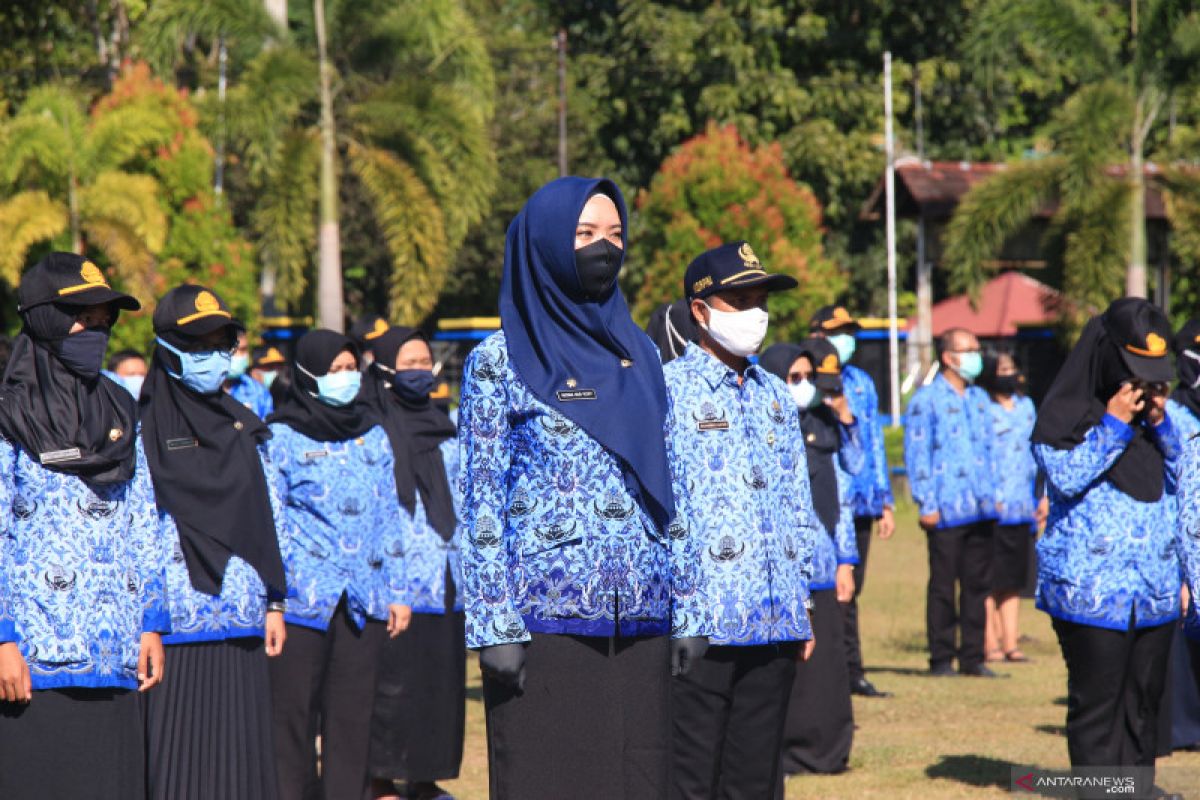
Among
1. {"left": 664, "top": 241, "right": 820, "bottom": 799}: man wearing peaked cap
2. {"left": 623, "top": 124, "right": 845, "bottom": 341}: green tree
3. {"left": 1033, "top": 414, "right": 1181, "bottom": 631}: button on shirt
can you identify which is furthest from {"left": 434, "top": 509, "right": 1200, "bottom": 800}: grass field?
{"left": 623, "top": 124, "right": 845, "bottom": 341}: green tree

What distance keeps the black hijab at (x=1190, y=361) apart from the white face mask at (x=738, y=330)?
244 cm

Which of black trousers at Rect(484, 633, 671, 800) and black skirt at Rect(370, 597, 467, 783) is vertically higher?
black trousers at Rect(484, 633, 671, 800)

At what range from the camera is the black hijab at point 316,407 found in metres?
7.45

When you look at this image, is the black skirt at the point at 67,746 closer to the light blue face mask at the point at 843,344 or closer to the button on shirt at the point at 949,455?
the light blue face mask at the point at 843,344

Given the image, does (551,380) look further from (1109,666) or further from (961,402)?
(961,402)

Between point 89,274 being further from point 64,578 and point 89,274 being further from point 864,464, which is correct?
point 864,464

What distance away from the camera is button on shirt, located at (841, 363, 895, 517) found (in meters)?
10.9

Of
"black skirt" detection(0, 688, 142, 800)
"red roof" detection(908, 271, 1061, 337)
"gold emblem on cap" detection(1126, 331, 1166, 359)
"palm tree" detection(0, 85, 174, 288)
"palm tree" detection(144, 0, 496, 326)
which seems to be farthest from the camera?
"red roof" detection(908, 271, 1061, 337)

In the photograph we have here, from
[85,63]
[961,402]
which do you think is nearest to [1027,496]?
[961,402]

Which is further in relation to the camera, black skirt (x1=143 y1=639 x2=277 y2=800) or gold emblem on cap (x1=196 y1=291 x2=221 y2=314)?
gold emblem on cap (x1=196 y1=291 x2=221 y2=314)

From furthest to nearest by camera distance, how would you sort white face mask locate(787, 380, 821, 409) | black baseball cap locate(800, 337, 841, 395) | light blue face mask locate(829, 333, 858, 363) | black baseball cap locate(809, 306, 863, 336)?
light blue face mask locate(829, 333, 858, 363), black baseball cap locate(809, 306, 863, 336), black baseball cap locate(800, 337, 841, 395), white face mask locate(787, 380, 821, 409)

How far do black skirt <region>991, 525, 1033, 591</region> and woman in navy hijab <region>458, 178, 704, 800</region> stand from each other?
8175 mm

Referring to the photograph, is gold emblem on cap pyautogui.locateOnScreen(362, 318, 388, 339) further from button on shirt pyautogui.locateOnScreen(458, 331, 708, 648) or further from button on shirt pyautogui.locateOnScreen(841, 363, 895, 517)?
button on shirt pyautogui.locateOnScreen(458, 331, 708, 648)

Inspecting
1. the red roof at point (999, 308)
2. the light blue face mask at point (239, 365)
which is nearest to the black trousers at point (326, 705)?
the light blue face mask at point (239, 365)
